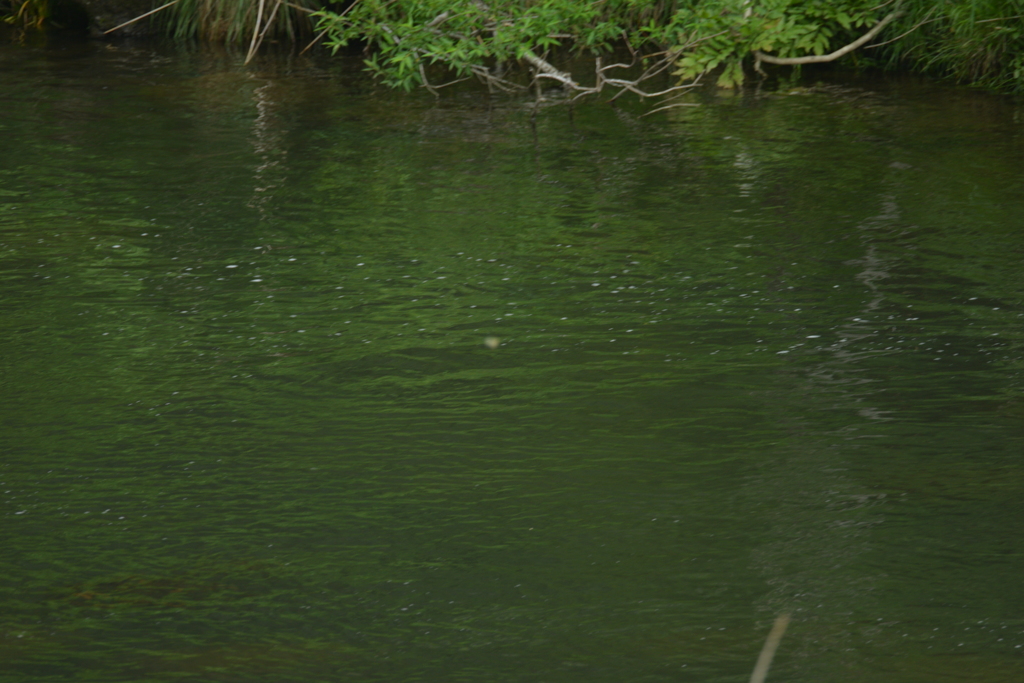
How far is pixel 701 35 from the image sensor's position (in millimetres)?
8641

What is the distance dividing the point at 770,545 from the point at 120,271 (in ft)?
10.8

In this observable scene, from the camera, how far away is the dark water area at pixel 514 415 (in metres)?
2.81

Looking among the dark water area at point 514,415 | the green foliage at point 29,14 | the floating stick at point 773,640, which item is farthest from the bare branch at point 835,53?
the green foliage at point 29,14

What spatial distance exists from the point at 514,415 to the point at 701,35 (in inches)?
218

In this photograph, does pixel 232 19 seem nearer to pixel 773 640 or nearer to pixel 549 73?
pixel 549 73

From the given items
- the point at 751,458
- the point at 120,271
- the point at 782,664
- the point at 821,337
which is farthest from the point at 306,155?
the point at 782,664

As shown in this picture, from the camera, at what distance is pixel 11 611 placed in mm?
2902

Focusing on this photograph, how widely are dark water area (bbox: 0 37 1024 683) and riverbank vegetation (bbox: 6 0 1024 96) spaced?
147 cm

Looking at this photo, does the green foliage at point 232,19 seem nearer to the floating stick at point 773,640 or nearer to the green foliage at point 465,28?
the green foliage at point 465,28

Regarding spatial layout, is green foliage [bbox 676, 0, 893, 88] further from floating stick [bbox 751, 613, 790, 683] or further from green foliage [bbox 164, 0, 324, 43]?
floating stick [bbox 751, 613, 790, 683]

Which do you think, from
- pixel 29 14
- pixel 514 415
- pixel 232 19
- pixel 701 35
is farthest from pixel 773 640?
pixel 29 14

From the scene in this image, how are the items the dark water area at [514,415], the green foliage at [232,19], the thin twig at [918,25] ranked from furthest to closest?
the green foliage at [232,19]
the thin twig at [918,25]
the dark water area at [514,415]

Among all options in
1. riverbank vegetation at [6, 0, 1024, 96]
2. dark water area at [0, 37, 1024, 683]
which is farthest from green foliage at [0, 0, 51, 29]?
dark water area at [0, 37, 1024, 683]

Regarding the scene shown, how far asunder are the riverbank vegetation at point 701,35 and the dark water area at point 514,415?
1.47 m
